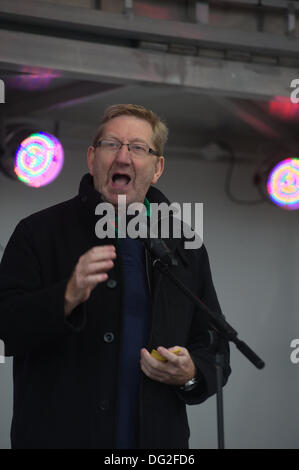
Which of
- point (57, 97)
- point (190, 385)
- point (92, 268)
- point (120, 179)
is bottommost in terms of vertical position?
point (190, 385)

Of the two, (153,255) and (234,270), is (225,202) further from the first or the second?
(153,255)

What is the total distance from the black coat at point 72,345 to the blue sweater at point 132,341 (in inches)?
1.0

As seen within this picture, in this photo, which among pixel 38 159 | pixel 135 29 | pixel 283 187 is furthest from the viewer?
pixel 283 187

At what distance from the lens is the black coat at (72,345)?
173 centimetres

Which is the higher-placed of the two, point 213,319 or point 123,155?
point 123,155

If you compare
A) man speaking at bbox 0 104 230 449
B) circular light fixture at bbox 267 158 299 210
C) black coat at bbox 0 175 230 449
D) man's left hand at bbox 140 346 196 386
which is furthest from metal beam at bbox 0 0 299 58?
circular light fixture at bbox 267 158 299 210

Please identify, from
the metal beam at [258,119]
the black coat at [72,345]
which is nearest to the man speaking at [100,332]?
the black coat at [72,345]

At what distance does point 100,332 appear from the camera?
1858mm

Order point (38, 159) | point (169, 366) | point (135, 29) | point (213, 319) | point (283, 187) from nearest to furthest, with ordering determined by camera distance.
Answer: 1. point (213, 319)
2. point (169, 366)
3. point (135, 29)
4. point (38, 159)
5. point (283, 187)

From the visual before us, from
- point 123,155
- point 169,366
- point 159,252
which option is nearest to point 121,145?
point 123,155

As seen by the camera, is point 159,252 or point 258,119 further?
point 258,119

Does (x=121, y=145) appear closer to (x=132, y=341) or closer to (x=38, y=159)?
(x=132, y=341)

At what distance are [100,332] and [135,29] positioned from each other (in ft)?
4.54

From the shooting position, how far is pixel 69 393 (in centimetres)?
184
